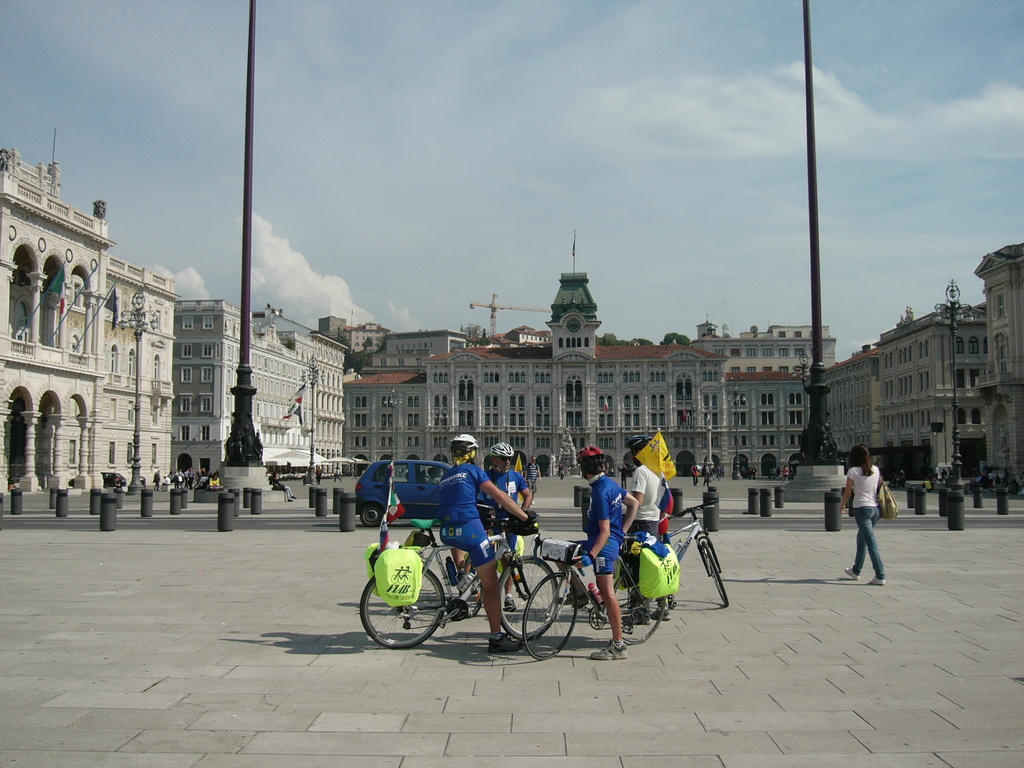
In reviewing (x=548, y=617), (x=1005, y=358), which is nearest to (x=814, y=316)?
(x=548, y=617)

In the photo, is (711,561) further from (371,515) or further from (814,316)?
(814,316)

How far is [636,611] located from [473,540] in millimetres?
1902

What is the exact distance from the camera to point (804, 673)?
7070 millimetres

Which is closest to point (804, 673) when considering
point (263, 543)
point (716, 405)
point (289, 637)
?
point (289, 637)

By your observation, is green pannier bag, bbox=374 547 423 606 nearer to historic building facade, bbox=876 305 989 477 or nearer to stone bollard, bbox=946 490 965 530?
stone bollard, bbox=946 490 965 530

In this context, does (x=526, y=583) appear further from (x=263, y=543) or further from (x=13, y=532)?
(x=13, y=532)

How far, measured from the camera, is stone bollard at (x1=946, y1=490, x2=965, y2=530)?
19.6 metres

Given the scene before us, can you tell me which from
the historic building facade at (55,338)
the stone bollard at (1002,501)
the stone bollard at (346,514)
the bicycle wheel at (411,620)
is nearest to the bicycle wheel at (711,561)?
the bicycle wheel at (411,620)

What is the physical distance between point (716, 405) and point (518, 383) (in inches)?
1016

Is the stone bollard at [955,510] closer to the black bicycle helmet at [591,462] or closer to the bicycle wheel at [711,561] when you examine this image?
the bicycle wheel at [711,561]

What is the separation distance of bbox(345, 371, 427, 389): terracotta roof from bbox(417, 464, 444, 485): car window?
97.0 meters

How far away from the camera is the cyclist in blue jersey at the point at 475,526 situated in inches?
296

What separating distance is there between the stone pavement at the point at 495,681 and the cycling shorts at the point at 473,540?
2.93ft

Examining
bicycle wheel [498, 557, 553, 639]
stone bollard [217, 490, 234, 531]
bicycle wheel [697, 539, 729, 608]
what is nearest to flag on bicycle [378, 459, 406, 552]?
bicycle wheel [498, 557, 553, 639]
